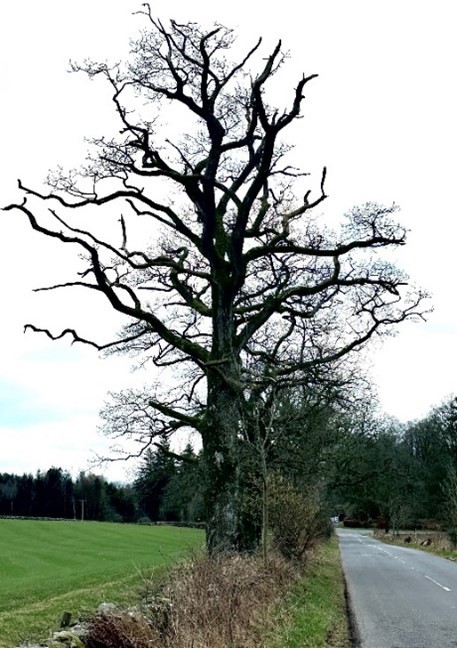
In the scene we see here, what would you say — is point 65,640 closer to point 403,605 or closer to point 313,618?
point 313,618

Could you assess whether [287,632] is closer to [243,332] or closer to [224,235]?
[243,332]

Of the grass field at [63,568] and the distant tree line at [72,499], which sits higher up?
the distant tree line at [72,499]

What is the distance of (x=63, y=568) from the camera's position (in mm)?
29766

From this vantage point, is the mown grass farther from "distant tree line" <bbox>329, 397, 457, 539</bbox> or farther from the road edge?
"distant tree line" <bbox>329, 397, 457, 539</bbox>

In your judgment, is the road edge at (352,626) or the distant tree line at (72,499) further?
the distant tree line at (72,499)

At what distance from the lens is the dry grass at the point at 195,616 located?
30.9 feet

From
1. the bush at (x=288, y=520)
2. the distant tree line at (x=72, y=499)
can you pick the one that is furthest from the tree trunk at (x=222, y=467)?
the distant tree line at (x=72, y=499)

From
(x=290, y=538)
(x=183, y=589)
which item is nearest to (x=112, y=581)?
(x=290, y=538)

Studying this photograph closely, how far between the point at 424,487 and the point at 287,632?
7401 centimetres

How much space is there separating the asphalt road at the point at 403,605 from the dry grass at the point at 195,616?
249 centimetres

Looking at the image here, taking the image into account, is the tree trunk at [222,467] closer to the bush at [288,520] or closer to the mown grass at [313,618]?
the mown grass at [313,618]

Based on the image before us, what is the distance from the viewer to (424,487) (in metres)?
83.1

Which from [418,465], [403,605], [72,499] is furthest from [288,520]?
[72,499]

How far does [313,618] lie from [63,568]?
55.8 ft
